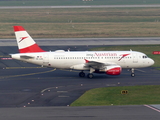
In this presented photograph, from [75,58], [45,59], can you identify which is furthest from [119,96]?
[45,59]

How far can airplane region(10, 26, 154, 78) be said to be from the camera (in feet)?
157

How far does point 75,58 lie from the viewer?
4866 cm

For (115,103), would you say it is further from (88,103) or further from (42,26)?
(42,26)

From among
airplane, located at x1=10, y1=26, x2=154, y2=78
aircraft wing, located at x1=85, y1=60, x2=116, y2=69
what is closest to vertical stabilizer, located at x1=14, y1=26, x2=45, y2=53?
airplane, located at x1=10, y1=26, x2=154, y2=78

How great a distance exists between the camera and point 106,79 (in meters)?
47.1

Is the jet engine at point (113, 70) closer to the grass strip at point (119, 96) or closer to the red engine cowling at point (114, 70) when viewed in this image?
the red engine cowling at point (114, 70)

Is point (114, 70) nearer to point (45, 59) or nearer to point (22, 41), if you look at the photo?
point (45, 59)

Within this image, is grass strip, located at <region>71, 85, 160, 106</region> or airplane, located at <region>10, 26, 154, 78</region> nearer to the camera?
grass strip, located at <region>71, 85, 160, 106</region>

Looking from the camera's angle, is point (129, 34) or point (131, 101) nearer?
point (131, 101)

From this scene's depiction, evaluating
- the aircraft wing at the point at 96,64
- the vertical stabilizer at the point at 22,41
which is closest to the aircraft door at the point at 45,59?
the vertical stabilizer at the point at 22,41

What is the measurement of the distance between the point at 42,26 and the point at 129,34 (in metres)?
29.9

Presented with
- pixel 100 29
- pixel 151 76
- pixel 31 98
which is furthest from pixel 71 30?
pixel 31 98

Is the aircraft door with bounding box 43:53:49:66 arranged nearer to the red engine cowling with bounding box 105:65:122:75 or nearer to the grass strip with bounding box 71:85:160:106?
the red engine cowling with bounding box 105:65:122:75

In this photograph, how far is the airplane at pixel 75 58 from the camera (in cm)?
4797
